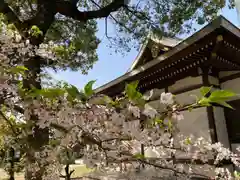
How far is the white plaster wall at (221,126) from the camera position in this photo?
17.8ft

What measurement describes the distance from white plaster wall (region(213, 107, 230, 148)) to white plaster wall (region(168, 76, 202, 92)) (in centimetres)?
83

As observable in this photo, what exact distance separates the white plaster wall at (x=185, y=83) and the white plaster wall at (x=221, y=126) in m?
0.83

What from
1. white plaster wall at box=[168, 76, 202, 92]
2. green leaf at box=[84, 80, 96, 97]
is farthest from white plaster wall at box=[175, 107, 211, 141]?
green leaf at box=[84, 80, 96, 97]

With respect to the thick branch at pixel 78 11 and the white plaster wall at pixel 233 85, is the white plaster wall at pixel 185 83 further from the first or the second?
the thick branch at pixel 78 11

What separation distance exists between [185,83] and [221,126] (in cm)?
144

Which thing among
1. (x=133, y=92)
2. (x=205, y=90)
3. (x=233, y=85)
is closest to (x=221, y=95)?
(x=205, y=90)

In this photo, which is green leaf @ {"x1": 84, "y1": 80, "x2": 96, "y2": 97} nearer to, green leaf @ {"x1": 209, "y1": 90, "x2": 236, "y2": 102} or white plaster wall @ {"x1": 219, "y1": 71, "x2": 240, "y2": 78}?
green leaf @ {"x1": 209, "y1": 90, "x2": 236, "y2": 102}

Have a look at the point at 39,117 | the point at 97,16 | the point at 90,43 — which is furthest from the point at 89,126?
the point at 90,43

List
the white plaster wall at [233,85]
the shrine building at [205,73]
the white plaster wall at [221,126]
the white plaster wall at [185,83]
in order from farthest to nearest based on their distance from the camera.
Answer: the white plaster wall at [185,83] < the white plaster wall at [233,85] < the white plaster wall at [221,126] < the shrine building at [205,73]

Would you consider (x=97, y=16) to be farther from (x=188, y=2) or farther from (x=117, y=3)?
(x=188, y=2)

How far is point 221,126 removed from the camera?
5551 millimetres

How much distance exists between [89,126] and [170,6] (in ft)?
19.7

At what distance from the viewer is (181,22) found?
20.5ft

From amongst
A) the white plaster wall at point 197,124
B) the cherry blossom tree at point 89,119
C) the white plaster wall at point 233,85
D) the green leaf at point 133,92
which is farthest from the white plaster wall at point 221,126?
the green leaf at point 133,92
